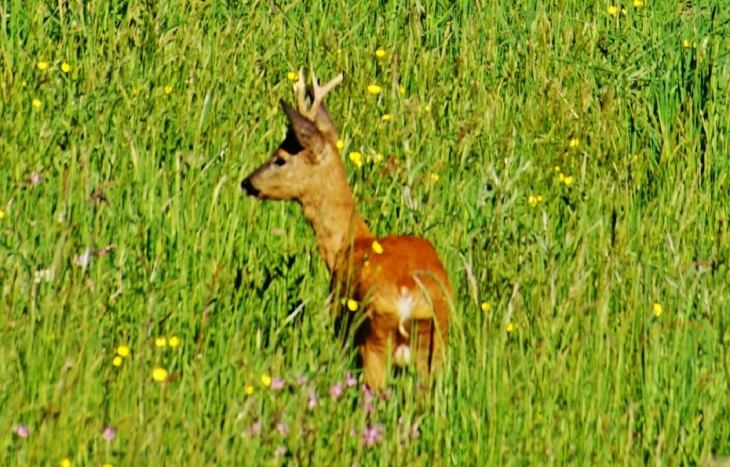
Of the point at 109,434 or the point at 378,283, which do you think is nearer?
the point at 109,434

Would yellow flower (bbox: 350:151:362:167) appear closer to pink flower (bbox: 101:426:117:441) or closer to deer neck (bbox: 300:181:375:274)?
deer neck (bbox: 300:181:375:274)

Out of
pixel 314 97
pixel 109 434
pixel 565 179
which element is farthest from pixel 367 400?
pixel 565 179

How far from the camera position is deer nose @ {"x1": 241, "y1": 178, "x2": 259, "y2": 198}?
489cm

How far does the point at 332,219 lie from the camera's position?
492 cm

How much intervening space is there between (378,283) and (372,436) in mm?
817

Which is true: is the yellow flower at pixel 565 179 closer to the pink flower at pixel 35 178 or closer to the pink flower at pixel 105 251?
the pink flower at pixel 105 251

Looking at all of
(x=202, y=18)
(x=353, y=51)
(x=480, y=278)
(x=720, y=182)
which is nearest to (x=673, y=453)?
(x=480, y=278)

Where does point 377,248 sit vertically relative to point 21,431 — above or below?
above

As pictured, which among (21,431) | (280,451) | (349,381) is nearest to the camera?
(21,431)

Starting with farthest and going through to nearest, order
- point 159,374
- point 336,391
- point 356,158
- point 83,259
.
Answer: point 356,158 < point 83,259 < point 336,391 < point 159,374

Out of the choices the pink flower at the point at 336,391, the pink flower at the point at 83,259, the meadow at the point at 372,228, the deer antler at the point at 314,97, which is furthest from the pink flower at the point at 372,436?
the deer antler at the point at 314,97

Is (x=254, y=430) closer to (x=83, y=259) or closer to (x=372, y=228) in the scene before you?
(x=83, y=259)

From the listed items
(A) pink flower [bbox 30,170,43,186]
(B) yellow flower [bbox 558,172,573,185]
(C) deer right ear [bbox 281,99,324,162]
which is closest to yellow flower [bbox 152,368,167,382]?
(A) pink flower [bbox 30,170,43,186]

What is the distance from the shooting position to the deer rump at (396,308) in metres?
4.36
